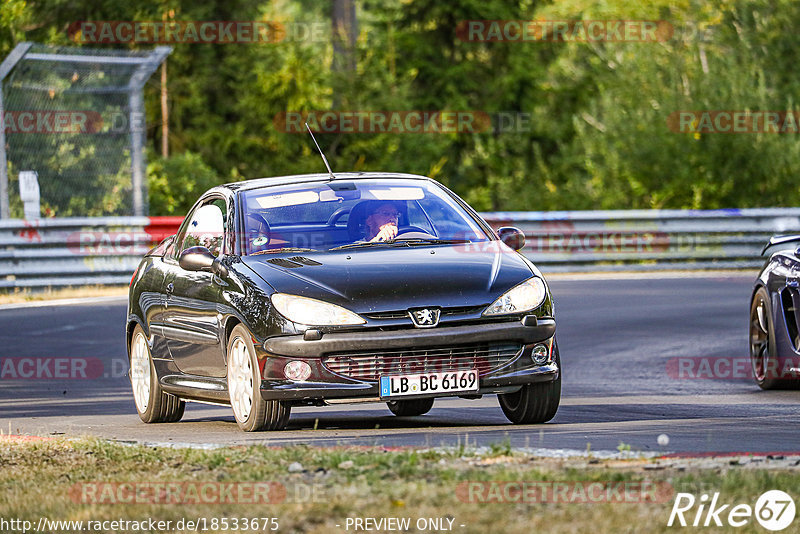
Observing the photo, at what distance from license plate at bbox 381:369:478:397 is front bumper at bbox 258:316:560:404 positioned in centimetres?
8

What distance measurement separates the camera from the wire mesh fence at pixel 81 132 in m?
23.2

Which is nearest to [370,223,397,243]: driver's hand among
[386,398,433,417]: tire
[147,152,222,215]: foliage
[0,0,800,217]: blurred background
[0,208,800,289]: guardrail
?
[386,398,433,417]: tire

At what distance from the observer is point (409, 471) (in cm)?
729

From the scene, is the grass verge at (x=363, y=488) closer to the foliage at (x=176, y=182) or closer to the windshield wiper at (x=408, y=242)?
the windshield wiper at (x=408, y=242)

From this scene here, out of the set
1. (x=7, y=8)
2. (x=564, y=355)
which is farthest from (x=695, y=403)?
(x=7, y=8)

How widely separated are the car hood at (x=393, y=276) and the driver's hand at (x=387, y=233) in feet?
0.74

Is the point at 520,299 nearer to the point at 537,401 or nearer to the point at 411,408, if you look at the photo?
the point at 537,401

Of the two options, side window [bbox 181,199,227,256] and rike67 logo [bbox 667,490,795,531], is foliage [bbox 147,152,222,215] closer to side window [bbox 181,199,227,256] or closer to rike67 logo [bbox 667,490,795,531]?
side window [bbox 181,199,227,256]

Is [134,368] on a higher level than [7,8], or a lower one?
lower

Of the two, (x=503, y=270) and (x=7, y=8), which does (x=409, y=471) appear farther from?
(x=7, y=8)

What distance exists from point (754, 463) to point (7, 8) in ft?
83.1

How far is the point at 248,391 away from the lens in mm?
9875

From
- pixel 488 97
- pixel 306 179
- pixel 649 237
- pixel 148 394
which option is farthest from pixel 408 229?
pixel 488 97

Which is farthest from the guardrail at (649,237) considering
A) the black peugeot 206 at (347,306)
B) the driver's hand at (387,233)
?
the driver's hand at (387,233)
